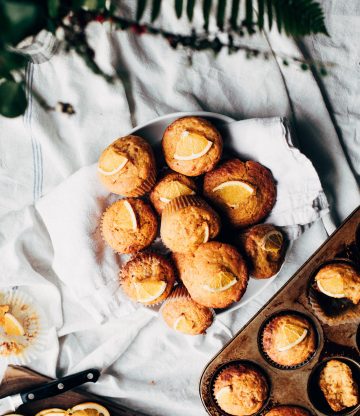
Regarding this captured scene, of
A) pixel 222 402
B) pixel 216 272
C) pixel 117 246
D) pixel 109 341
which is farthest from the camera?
pixel 109 341

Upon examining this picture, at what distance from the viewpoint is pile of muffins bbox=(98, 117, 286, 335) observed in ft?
5.08

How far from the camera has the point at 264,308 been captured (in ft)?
5.65

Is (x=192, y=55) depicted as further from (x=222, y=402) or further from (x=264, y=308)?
(x=222, y=402)

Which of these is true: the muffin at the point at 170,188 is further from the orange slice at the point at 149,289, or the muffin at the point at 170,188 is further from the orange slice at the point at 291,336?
the orange slice at the point at 291,336

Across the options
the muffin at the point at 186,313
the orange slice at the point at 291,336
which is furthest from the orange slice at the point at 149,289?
the orange slice at the point at 291,336

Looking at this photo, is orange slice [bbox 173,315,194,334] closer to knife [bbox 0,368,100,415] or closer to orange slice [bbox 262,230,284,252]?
orange slice [bbox 262,230,284,252]

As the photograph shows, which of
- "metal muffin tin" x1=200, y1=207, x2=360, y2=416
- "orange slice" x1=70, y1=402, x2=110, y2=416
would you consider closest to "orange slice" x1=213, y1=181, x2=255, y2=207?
"metal muffin tin" x1=200, y1=207, x2=360, y2=416

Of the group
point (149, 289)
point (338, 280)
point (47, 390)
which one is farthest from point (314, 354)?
point (47, 390)

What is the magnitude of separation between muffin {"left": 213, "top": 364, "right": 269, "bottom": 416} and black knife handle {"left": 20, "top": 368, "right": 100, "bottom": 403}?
519 millimetres

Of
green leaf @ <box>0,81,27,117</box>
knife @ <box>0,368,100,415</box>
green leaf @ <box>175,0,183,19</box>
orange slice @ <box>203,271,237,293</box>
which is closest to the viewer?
green leaf @ <box>0,81,27,117</box>

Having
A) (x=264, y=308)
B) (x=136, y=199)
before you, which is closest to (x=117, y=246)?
(x=136, y=199)

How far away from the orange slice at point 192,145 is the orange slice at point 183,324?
21.2 inches

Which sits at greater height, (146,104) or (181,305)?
(146,104)

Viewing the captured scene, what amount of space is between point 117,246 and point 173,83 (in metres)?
0.66
